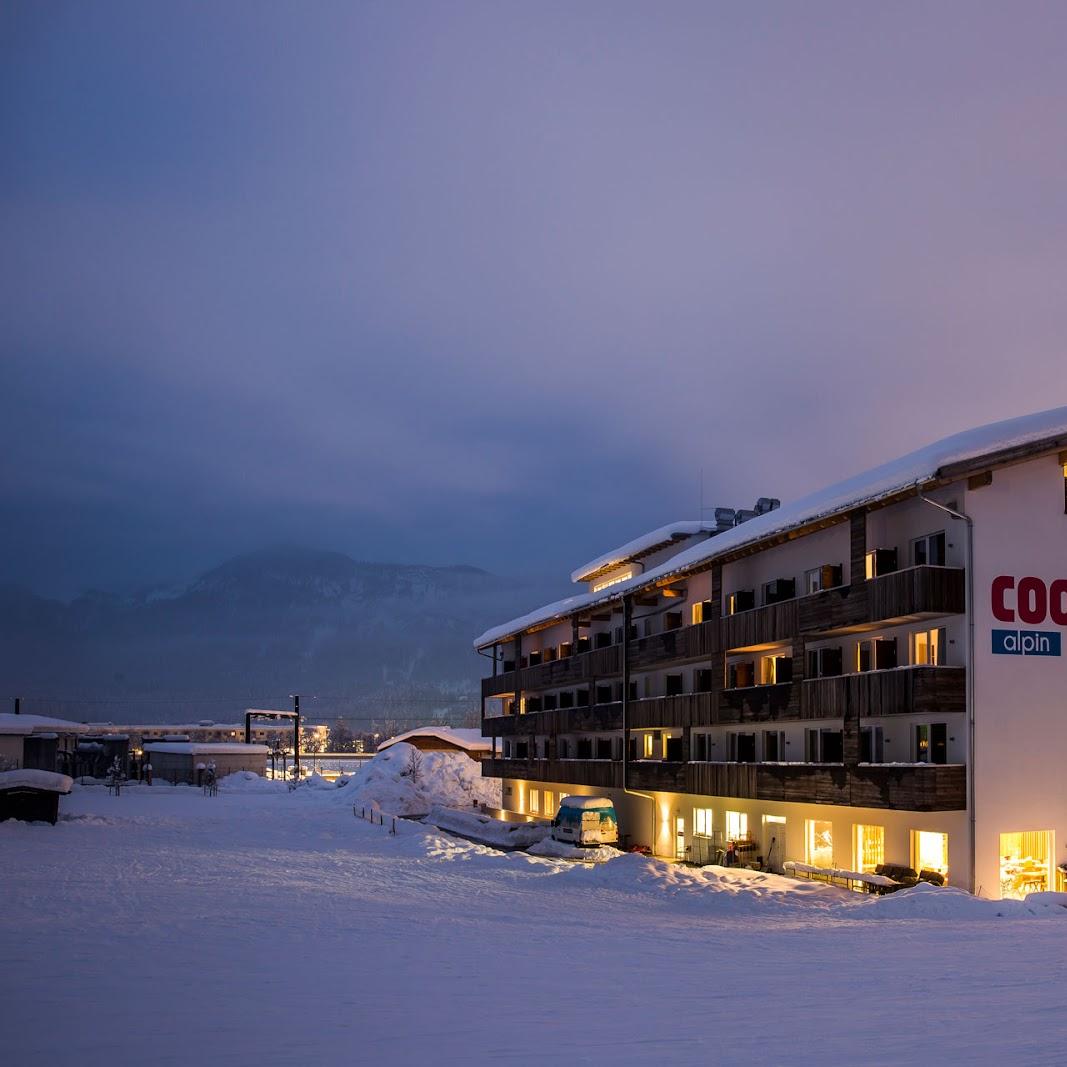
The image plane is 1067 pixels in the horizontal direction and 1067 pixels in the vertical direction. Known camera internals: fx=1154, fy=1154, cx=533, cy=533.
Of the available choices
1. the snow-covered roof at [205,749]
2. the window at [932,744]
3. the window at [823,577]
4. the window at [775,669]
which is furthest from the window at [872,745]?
the snow-covered roof at [205,749]

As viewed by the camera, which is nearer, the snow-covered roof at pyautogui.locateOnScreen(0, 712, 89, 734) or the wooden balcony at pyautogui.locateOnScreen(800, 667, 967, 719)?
the wooden balcony at pyautogui.locateOnScreen(800, 667, 967, 719)

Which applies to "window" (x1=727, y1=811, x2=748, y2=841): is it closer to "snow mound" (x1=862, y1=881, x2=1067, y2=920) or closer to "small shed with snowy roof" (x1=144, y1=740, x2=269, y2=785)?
"snow mound" (x1=862, y1=881, x2=1067, y2=920)

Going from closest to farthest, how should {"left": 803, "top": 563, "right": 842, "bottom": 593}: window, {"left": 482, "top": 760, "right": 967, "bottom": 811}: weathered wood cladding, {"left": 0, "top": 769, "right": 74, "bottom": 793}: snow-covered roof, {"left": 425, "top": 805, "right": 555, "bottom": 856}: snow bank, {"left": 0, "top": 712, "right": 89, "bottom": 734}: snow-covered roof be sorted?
{"left": 482, "top": 760, "right": 967, "bottom": 811}: weathered wood cladding
{"left": 803, "top": 563, "right": 842, "bottom": 593}: window
{"left": 0, "top": 769, "right": 74, "bottom": 793}: snow-covered roof
{"left": 425, "top": 805, "right": 555, "bottom": 856}: snow bank
{"left": 0, "top": 712, "right": 89, "bottom": 734}: snow-covered roof

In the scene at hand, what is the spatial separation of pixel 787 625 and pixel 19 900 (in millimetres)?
23982

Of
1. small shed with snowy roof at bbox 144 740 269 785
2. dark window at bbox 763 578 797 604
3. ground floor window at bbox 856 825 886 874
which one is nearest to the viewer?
ground floor window at bbox 856 825 886 874

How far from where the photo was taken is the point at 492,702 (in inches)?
3364

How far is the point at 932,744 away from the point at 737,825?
13243 mm

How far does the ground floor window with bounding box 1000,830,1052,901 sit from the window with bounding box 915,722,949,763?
257cm

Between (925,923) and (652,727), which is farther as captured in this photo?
(652,727)

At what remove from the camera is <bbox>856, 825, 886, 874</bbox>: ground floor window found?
114ft

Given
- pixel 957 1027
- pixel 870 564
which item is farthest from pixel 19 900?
pixel 870 564

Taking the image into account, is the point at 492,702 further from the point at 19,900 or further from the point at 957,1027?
the point at 957,1027

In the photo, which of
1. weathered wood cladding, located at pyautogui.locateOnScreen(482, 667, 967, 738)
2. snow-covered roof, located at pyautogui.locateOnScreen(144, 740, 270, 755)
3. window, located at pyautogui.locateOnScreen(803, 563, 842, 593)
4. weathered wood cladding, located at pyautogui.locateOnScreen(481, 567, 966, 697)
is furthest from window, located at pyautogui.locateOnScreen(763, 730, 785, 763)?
snow-covered roof, located at pyautogui.locateOnScreen(144, 740, 270, 755)

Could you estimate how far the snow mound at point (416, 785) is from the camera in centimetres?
8175
